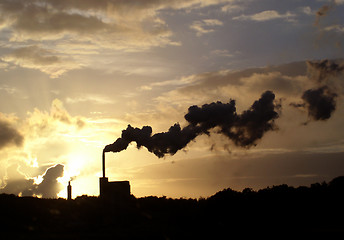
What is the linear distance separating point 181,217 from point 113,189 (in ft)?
24.1

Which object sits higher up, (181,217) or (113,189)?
(113,189)

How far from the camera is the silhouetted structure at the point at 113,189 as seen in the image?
150 feet

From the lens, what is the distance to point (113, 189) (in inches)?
1818

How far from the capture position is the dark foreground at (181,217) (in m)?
33.8

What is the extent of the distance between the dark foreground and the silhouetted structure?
2.50 ft

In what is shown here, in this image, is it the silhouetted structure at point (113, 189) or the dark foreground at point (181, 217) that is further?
the silhouetted structure at point (113, 189)

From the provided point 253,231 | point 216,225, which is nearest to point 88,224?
point 216,225

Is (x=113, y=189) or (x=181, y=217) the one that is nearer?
(x=181, y=217)

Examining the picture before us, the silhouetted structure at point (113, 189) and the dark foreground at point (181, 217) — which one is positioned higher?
the silhouetted structure at point (113, 189)

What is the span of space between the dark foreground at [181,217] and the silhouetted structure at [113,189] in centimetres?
76

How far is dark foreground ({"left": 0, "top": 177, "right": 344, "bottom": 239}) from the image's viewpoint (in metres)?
33.8

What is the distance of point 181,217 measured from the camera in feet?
147

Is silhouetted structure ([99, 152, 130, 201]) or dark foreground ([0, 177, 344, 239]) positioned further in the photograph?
silhouetted structure ([99, 152, 130, 201])

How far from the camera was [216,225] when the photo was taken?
38406 mm
